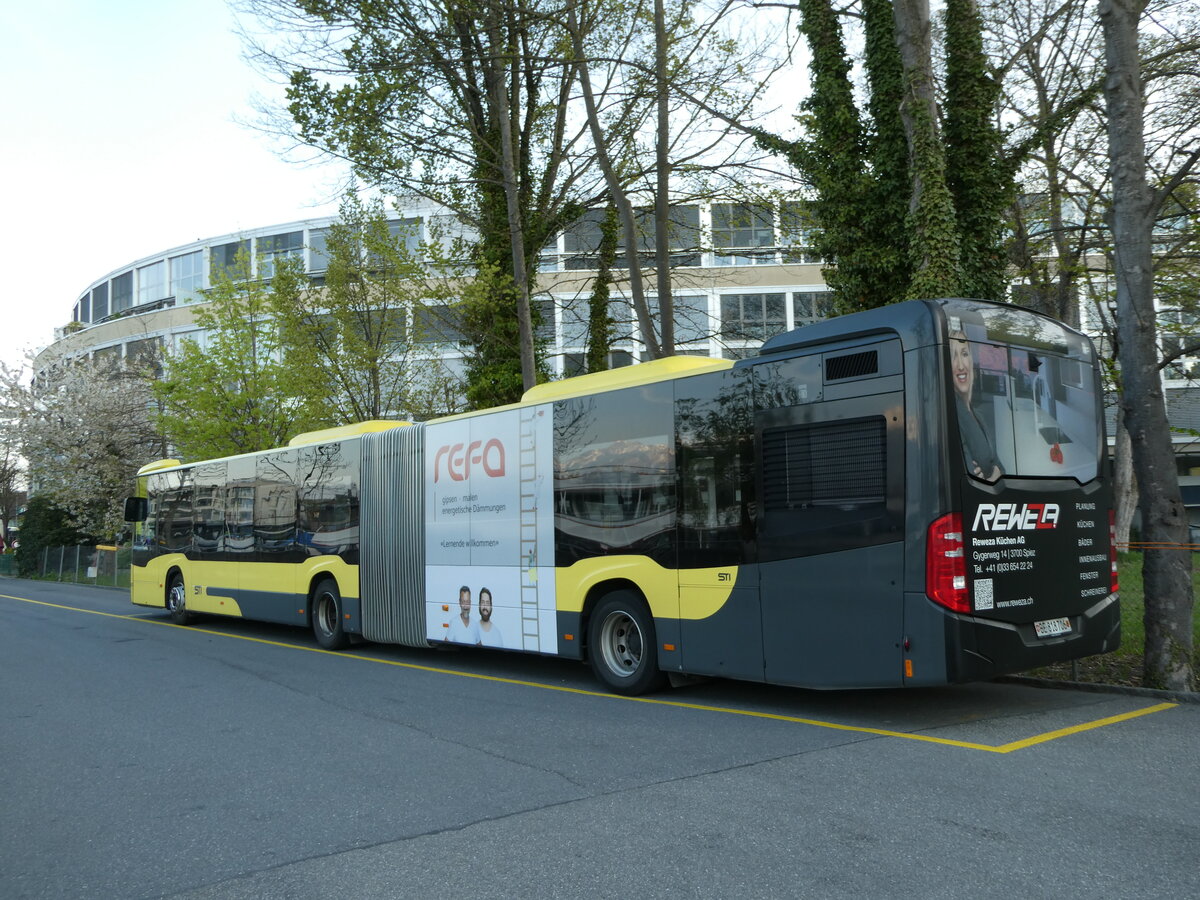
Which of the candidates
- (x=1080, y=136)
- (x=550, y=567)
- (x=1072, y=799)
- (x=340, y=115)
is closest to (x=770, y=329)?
(x=1080, y=136)

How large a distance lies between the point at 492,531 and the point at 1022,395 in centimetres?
611

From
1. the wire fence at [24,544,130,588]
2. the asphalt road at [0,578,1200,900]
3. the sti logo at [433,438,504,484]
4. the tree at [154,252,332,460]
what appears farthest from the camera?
the wire fence at [24,544,130,588]

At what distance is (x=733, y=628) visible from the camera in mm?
8914

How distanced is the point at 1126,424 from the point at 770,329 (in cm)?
3150

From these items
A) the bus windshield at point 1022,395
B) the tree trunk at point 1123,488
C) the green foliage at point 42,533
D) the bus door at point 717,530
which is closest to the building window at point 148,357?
the green foliage at point 42,533

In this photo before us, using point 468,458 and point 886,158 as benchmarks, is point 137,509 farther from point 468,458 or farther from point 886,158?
point 886,158

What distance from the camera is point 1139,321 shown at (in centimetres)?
966

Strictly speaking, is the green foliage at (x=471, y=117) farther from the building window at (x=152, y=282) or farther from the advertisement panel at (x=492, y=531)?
the building window at (x=152, y=282)

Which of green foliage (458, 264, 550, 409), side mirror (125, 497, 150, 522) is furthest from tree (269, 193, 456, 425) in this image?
side mirror (125, 497, 150, 522)

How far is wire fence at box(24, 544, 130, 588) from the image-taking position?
40188mm

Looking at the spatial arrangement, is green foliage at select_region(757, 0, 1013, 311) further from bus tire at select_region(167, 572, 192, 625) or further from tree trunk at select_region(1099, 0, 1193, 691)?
bus tire at select_region(167, 572, 192, 625)

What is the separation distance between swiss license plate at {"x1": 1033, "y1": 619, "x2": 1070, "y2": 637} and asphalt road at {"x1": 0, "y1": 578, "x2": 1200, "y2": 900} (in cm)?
67

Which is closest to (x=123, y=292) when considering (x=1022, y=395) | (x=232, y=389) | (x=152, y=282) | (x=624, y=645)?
(x=152, y=282)

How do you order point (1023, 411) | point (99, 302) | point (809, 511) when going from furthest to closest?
point (99, 302), point (809, 511), point (1023, 411)
